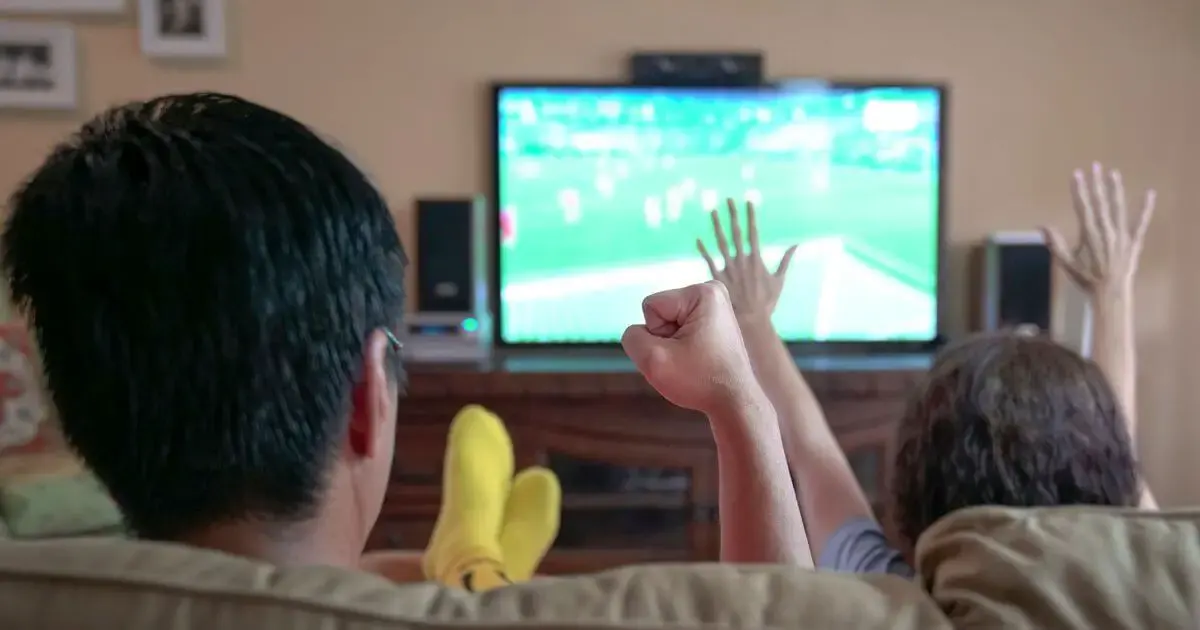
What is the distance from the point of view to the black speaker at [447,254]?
8.77ft

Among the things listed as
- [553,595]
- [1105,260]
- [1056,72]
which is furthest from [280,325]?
[1056,72]

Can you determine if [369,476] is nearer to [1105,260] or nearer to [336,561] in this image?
[336,561]

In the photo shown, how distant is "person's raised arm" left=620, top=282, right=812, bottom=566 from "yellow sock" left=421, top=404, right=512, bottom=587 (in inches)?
35.6

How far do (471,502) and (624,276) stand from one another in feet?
3.49

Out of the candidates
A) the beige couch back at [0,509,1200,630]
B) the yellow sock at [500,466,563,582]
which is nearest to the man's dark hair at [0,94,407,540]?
the beige couch back at [0,509,1200,630]

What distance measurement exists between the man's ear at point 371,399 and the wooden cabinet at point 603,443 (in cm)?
180

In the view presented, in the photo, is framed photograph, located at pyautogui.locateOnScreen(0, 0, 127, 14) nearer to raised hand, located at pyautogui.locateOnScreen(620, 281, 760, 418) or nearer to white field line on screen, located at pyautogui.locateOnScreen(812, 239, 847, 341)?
white field line on screen, located at pyautogui.locateOnScreen(812, 239, 847, 341)

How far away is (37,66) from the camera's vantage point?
9.18 feet

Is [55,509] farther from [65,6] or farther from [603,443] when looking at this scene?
[65,6]

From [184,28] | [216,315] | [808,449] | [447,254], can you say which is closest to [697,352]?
[216,315]

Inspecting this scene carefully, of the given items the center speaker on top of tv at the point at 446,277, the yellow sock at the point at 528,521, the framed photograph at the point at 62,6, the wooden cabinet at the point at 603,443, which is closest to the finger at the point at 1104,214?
the wooden cabinet at the point at 603,443

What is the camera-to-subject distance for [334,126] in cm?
288

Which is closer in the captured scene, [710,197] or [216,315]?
[216,315]

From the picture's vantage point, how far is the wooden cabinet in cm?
251
